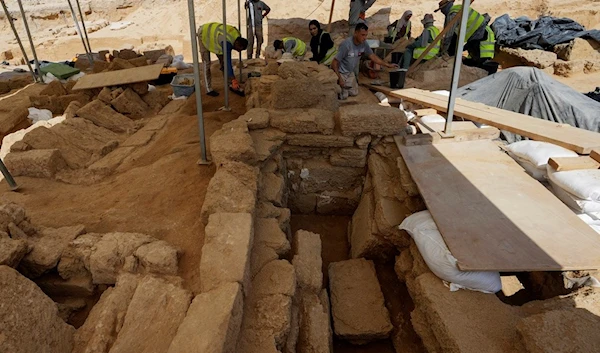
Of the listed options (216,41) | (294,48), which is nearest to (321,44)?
(294,48)

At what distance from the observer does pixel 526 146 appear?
12.4 ft

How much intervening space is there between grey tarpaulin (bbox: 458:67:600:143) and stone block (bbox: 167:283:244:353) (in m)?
4.28

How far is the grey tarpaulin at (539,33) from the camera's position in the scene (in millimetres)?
9463

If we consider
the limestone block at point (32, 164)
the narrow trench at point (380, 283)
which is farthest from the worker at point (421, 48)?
the limestone block at point (32, 164)

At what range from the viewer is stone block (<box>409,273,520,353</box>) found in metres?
2.17

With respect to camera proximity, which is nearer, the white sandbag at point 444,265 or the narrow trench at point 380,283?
the white sandbag at point 444,265

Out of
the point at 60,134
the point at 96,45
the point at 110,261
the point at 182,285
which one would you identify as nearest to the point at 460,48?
the point at 182,285

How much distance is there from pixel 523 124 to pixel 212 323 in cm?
458

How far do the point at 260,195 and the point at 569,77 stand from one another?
30.7 ft

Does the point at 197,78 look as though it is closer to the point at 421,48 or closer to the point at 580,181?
the point at 580,181

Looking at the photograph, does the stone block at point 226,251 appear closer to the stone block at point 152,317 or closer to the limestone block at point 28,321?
the stone block at point 152,317

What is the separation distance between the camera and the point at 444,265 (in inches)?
100

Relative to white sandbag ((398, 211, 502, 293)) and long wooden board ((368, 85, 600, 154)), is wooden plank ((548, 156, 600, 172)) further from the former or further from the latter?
white sandbag ((398, 211, 502, 293))

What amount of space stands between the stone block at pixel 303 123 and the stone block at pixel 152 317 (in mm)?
2638
